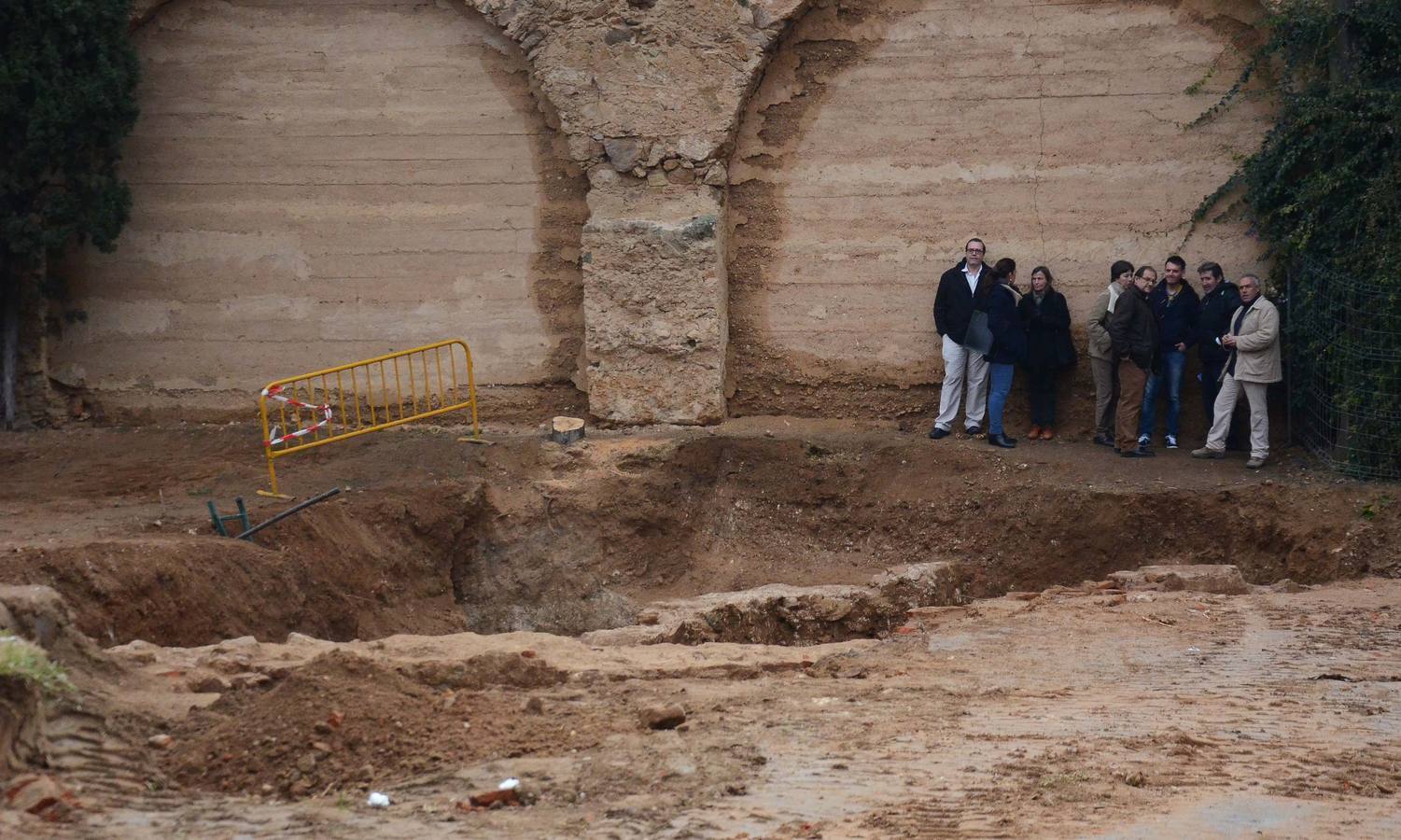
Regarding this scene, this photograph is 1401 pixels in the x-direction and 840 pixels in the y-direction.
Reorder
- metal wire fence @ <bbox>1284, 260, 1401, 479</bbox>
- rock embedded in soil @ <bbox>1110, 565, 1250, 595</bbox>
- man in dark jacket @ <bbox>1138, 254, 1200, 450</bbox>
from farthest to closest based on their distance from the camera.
Result: man in dark jacket @ <bbox>1138, 254, 1200, 450</bbox> → metal wire fence @ <bbox>1284, 260, 1401, 479</bbox> → rock embedded in soil @ <bbox>1110, 565, 1250, 595</bbox>

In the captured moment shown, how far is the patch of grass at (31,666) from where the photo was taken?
591cm

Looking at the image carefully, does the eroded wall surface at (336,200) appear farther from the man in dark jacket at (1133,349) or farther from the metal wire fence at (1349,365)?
the metal wire fence at (1349,365)

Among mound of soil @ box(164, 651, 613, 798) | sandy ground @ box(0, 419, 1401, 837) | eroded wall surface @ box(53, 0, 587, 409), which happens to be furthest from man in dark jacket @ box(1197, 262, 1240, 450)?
mound of soil @ box(164, 651, 613, 798)

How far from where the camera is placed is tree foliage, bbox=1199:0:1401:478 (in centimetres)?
1185

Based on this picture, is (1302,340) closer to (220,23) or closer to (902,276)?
(902,276)

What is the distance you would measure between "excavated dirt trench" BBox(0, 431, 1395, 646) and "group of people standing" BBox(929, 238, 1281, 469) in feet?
1.34

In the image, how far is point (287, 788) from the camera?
6184mm

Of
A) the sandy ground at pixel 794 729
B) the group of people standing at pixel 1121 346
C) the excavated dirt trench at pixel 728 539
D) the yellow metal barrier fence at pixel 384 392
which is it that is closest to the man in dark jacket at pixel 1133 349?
the group of people standing at pixel 1121 346

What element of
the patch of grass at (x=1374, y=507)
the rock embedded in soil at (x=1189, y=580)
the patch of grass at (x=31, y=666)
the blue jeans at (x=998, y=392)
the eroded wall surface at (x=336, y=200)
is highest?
the eroded wall surface at (x=336, y=200)

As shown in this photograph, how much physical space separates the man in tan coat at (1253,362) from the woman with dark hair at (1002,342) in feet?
5.45

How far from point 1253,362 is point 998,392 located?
2.09 m

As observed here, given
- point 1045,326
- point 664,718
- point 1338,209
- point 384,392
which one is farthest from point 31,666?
point 1338,209

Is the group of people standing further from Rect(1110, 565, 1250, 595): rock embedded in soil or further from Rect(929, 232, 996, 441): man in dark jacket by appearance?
Rect(1110, 565, 1250, 595): rock embedded in soil

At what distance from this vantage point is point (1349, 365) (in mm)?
11969
